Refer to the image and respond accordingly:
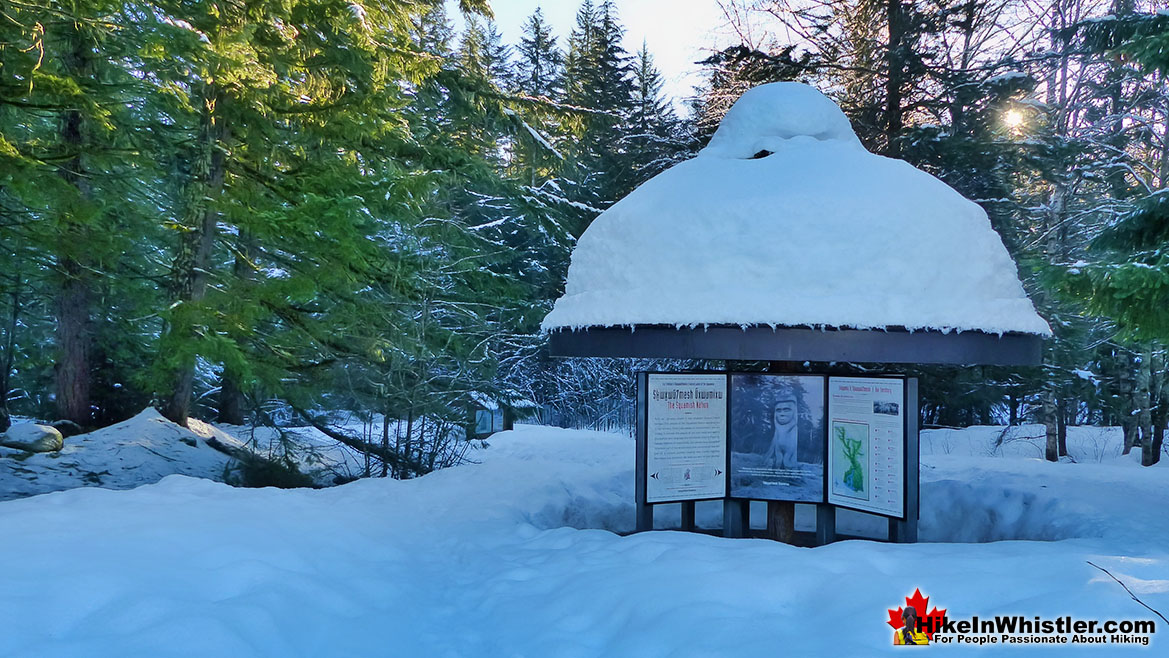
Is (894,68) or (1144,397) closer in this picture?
(1144,397)

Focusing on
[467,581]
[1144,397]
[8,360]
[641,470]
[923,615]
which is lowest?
[467,581]

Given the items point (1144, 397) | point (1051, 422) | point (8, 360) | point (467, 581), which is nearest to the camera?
point (467, 581)

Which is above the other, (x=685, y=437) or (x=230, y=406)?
(x=685, y=437)

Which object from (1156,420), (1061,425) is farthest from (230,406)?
(1156,420)

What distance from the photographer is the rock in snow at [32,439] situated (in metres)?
8.49

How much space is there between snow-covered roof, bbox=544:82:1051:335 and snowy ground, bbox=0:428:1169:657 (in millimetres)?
1650

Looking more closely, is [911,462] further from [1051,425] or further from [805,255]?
[1051,425]

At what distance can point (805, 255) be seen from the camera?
5012mm

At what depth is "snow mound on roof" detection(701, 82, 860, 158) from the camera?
6.36m

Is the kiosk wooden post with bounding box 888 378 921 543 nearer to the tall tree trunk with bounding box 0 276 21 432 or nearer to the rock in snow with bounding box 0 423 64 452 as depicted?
the rock in snow with bounding box 0 423 64 452

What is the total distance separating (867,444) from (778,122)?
2.98 metres

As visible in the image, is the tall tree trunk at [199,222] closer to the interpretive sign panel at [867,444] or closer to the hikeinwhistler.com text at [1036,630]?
the interpretive sign panel at [867,444]

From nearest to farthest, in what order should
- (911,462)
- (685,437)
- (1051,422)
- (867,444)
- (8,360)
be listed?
(911,462), (867,444), (685,437), (8,360), (1051,422)

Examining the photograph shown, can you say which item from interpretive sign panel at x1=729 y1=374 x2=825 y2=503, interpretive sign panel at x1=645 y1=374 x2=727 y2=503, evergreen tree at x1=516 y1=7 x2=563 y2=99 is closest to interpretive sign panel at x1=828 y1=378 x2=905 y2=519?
interpretive sign panel at x1=729 y1=374 x2=825 y2=503
